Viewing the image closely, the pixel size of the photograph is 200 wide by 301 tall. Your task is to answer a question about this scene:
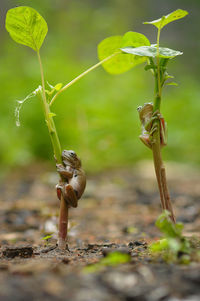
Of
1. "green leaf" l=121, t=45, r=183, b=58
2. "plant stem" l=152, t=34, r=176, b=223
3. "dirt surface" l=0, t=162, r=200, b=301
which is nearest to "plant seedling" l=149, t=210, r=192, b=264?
"dirt surface" l=0, t=162, r=200, b=301

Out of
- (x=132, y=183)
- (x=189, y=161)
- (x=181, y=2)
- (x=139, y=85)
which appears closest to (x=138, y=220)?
(x=132, y=183)

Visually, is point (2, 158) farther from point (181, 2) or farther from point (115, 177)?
point (181, 2)

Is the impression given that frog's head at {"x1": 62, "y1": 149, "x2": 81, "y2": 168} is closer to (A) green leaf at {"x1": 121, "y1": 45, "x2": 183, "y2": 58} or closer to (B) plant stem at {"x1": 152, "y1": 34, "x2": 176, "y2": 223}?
(B) plant stem at {"x1": 152, "y1": 34, "x2": 176, "y2": 223}

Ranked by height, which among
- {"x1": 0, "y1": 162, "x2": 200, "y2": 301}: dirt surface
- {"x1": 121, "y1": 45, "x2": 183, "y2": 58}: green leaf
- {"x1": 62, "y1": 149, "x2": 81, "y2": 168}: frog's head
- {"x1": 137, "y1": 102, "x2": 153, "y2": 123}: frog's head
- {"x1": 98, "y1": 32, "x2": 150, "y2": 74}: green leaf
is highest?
{"x1": 98, "y1": 32, "x2": 150, "y2": 74}: green leaf

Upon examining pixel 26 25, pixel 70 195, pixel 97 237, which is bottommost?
pixel 97 237

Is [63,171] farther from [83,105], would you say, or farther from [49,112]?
[83,105]

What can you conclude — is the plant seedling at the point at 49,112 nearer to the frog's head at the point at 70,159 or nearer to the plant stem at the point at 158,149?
the frog's head at the point at 70,159

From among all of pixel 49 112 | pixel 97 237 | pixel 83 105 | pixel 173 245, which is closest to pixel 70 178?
pixel 49 112
